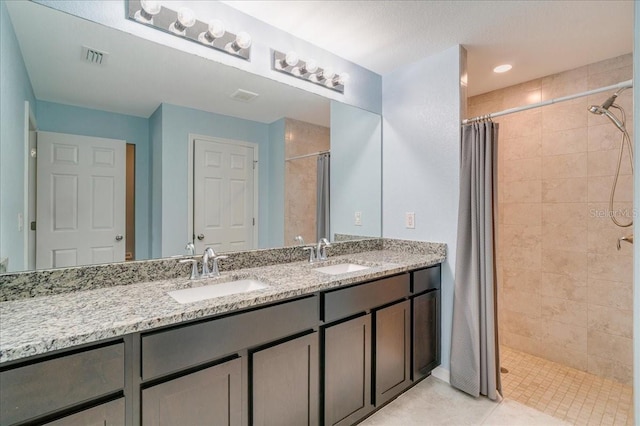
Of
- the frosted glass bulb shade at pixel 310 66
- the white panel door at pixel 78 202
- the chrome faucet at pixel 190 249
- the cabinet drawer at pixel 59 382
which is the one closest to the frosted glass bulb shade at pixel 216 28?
the frosted glass bulb shade at pixel 310 66

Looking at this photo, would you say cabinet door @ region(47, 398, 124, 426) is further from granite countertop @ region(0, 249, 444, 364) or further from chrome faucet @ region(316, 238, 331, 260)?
chrome faucet @ region(316, 238, 331, 260)

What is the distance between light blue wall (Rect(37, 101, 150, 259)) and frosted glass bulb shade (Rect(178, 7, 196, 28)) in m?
0.53

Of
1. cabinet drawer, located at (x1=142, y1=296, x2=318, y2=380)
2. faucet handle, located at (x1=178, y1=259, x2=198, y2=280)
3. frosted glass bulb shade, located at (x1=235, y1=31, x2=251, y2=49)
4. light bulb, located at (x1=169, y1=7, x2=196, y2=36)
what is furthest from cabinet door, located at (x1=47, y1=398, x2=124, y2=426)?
frosted glass bulb shade, located at (x1=235, y1=31, x2=251, y2=49)

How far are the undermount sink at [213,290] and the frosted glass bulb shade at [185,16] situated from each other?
134 cm

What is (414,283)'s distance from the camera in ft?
6.78

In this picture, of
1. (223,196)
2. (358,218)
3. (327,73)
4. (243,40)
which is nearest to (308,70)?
(327,73)

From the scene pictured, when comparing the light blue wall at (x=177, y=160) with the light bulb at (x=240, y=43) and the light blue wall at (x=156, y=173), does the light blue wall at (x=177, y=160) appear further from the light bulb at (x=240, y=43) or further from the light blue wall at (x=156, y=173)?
the light bulb at (x=240, y=43)

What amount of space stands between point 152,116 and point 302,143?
1.00 meters

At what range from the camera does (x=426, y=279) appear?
7.11 ft

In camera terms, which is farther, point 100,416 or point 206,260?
point 206,260

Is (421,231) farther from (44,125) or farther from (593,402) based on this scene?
(44,125)

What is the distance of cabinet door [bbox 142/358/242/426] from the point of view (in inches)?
41.5

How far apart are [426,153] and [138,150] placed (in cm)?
194

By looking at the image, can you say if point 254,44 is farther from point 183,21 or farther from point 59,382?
point 59,382
